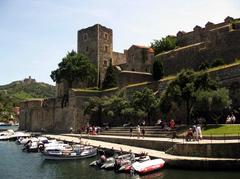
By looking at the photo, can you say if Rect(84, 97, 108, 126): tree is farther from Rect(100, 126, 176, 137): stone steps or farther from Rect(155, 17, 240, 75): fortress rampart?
Rect(155, 17, 240, 75): fortress rampart

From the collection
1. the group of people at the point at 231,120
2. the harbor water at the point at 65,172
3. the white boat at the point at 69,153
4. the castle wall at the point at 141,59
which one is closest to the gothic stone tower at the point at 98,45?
the castle wall at the point at 141,59

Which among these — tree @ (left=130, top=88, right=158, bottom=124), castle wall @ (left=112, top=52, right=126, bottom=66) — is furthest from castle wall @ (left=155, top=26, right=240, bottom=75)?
castle wall @ (left=112, top=52, right=126, bottom=66)

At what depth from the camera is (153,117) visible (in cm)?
4084

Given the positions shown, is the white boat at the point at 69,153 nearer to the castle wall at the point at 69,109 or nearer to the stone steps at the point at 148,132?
the stone steps at the point at 148,132

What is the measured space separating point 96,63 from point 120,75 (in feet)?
44.4

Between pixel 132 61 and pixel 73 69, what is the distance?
910 cm

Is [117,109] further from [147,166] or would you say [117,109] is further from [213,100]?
[147,166]

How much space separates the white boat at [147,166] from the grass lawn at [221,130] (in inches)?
214

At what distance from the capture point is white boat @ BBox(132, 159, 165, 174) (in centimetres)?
2338

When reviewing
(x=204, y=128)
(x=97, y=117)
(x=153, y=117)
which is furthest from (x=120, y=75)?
(x=204, y=128)

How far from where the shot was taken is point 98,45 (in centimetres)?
6191

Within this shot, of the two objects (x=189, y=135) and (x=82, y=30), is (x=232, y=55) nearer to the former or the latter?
(x=189, y=135)

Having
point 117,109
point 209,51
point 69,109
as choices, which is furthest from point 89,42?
point 209,51

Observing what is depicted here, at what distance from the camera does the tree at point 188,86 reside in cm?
3164
